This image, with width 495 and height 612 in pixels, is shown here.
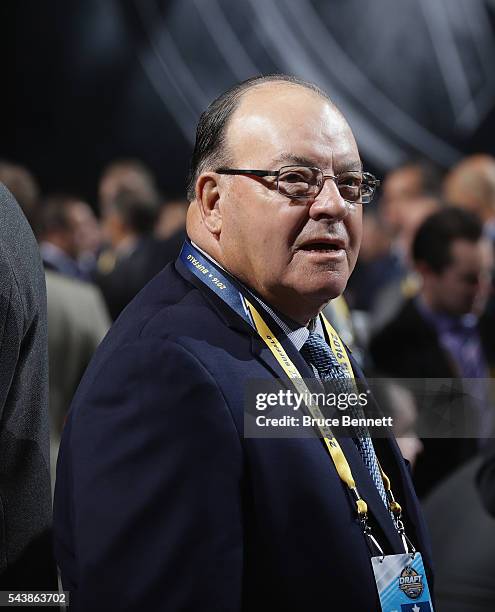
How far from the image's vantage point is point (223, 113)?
1988mm

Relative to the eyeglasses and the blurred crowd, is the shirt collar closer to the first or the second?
the eyeglasses

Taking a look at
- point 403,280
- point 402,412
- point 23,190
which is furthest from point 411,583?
point 403,280

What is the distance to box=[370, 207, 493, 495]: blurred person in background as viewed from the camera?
442 cm

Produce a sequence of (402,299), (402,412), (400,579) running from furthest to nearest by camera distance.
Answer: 1. (402,299)
2. (402,412)
3. (400,579)

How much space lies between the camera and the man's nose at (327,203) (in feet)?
6.27

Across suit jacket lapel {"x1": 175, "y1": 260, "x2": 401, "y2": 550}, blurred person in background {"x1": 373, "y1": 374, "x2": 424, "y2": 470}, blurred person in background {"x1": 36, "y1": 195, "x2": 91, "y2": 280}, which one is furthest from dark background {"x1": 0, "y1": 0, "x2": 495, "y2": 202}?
suit jacket lapel {"x1": 175, "y1": 260, "x2": 401, "y2": 550}

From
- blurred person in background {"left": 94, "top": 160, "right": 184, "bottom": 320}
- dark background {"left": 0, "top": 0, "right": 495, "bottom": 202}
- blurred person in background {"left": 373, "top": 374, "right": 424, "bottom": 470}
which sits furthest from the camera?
dark background {"left": 0, "top": 0, "right": 495, "bottom": 202}

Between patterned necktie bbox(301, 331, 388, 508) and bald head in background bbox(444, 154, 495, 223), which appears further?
bald head in background bbox(444, 154, 495, 223)

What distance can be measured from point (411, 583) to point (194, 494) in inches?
18.2

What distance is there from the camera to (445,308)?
15.2 ft

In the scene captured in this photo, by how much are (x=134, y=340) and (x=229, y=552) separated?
0.39m

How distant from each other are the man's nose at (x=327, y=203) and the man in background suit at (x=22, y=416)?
539 millimetres

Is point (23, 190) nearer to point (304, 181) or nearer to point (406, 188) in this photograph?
point (304, 181)

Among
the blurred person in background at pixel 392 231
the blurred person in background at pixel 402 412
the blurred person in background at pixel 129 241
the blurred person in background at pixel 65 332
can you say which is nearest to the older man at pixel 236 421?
the blurred person in background at pixel 402 412
